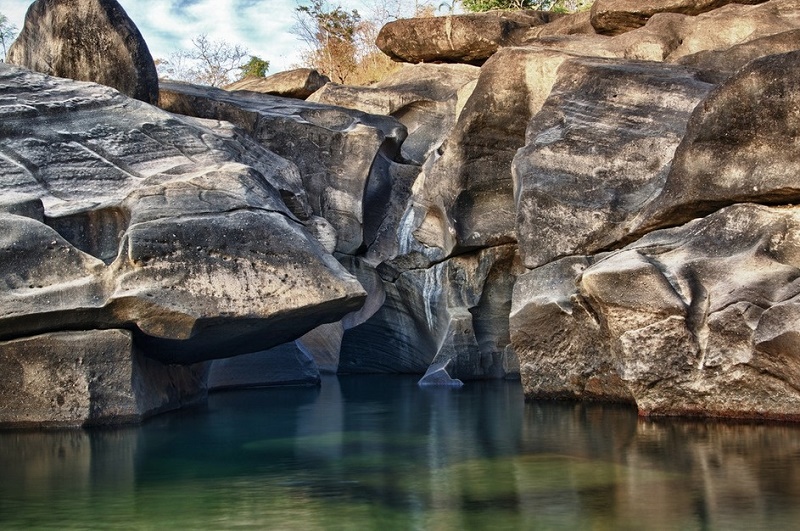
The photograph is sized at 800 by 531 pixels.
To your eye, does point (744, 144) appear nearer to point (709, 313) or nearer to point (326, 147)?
point (709, 313)

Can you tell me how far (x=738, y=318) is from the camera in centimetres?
848

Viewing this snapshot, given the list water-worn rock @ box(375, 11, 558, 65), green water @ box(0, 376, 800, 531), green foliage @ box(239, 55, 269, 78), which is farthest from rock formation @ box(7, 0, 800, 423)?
green foliage @ box(239, 55, 269, 78)

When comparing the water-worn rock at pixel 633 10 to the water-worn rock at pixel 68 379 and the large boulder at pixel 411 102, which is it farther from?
the water-worn rock at pixel 68 379

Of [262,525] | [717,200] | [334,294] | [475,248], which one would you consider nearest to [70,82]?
[334,294]

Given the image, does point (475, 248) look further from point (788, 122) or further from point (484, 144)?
point (788, 122)

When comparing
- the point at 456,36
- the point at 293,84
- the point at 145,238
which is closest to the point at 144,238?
the point at 145,238

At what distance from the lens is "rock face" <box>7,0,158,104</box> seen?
13.3 meters

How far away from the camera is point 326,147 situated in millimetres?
15250

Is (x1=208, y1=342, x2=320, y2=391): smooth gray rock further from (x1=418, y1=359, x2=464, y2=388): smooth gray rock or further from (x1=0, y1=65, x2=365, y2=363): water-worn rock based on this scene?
(x1=0, y1=65, x2=365, y2=363): water-worn rock

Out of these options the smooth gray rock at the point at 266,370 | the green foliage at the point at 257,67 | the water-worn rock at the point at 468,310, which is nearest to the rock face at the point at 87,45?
the smooth gray rock at the point at 266,370

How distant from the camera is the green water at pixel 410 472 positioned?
5.64m

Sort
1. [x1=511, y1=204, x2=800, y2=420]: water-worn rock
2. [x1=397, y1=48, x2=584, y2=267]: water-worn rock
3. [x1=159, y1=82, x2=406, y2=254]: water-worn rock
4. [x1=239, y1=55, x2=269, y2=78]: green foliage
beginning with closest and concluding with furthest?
[x1=511, y1=204, x2=800, y2=420]: water-worn rock < [x1=397, y1=48, x2=584, y2=267]: water-worn rock < [x1=159, y1=82, x2=406, y2=254]: water-worn rock < [x1=239, y1=55, x2=269, y2=78]: green foliage

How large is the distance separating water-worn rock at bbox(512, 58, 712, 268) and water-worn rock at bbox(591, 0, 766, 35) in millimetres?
4967

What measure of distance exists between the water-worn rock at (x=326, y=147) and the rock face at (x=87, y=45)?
1.54m
